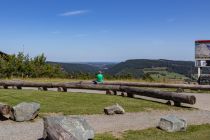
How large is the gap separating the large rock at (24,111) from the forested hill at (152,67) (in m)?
31.5

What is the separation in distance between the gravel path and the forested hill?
2712 cm

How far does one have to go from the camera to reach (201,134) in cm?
1336

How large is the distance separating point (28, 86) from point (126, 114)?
13.8 m

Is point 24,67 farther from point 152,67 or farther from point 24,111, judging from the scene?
point 152,67

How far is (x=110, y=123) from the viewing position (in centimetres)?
1527

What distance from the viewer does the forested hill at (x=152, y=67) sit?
2564 inches

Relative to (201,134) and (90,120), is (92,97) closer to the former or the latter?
(90,120)

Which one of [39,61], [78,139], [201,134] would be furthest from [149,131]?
[39,61]

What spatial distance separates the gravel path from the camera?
1275cm

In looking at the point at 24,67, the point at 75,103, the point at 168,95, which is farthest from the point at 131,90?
Result: the point at 24,67

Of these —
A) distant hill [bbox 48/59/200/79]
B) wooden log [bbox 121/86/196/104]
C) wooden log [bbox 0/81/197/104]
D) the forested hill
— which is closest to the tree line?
distant hill [bbox 48/59/200/79]

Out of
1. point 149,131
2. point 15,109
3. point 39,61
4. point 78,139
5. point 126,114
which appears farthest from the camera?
point 39,61

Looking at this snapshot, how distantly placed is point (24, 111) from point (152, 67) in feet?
292

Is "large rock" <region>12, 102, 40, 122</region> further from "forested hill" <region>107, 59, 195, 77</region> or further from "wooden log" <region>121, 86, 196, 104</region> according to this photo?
"forested hill" <region>107, 59, 195, 77</region>
